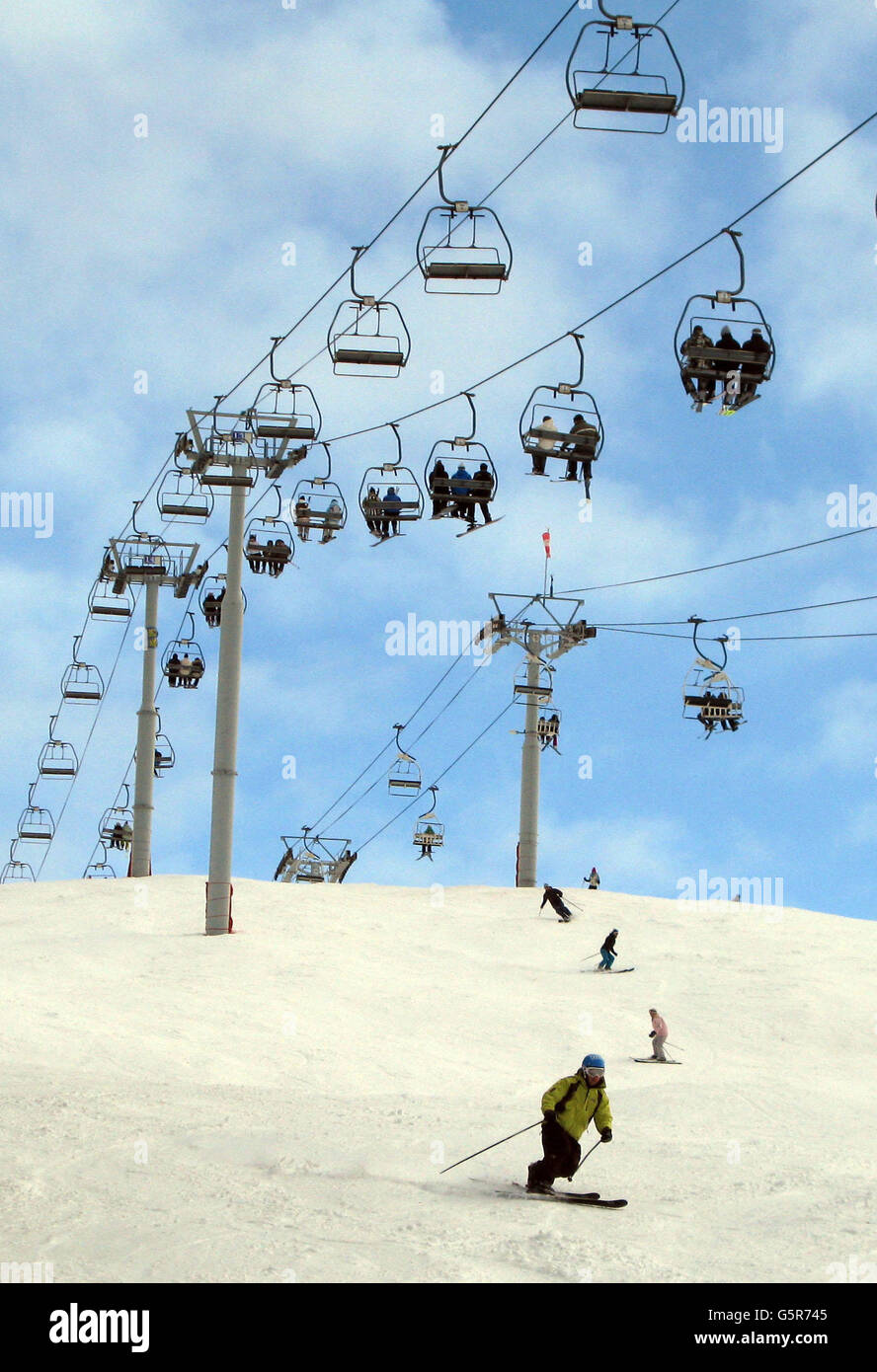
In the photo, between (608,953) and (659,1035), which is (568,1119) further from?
(608,953)

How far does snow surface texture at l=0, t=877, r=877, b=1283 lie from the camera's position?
40.3ft

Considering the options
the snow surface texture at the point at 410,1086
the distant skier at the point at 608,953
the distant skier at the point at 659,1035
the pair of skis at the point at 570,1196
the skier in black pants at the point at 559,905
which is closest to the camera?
the snow surface texture at the point at 410,1086

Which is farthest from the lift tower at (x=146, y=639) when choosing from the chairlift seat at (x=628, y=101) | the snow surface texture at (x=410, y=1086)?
the chairlift seat at (x=628, y=101)

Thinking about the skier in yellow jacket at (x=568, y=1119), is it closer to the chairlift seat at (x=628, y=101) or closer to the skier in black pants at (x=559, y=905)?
the chairlift seat at (x=628, y=101)

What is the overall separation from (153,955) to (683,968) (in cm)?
998

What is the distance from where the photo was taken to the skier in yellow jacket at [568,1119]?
14297mm

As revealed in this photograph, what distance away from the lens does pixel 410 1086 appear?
69.5 ft

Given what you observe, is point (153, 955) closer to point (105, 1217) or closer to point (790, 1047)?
point (790, 1047)

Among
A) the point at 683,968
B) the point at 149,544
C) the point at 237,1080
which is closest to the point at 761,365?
the point at 237,1080

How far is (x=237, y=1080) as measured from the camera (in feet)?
66.3

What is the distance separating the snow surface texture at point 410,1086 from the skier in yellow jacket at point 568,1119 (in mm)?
466

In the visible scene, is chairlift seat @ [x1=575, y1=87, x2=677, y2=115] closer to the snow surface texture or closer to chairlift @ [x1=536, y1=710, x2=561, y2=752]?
the snow surface texture

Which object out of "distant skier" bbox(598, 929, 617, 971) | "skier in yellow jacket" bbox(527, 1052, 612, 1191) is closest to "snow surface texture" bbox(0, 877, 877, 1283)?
"skier in yellow jacket" bbox(527, 1052, 612, 1191)

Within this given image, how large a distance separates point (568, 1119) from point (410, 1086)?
689 cm
